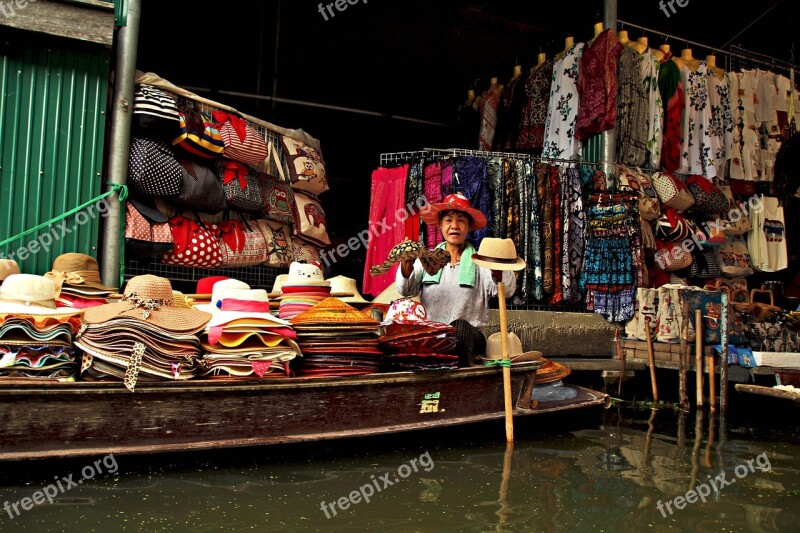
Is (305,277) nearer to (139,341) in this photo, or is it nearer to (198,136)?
(139,341)

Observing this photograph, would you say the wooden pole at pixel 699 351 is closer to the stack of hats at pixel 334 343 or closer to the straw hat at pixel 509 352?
the straw hat at pixel 509 352

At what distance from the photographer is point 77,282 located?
13.9 feet

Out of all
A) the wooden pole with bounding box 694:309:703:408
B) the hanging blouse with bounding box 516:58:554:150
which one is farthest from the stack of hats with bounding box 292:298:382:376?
the hanging blouse with bounding box 516:58:554:150

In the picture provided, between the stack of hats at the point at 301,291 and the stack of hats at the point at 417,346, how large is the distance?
0.67 metres

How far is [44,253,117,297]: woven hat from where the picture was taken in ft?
13.9

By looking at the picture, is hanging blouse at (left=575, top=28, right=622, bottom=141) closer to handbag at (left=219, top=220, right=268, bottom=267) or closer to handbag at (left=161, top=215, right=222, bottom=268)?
handbag at (left=219, top=220, right=268, bottom=267)

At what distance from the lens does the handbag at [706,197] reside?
322 inches

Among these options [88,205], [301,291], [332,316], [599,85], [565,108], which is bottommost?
[332,316]

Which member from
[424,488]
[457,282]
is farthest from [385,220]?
[424,488]

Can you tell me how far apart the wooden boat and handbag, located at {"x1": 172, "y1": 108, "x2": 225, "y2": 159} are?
2.74 metres

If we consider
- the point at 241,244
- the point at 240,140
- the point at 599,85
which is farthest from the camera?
the point at 599,85

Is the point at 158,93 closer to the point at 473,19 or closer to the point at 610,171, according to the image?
the point at 610,171

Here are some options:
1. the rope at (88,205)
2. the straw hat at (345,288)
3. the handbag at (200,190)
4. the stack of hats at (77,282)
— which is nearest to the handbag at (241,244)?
the handbag at (200,190)

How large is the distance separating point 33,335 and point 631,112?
22.4 ft
